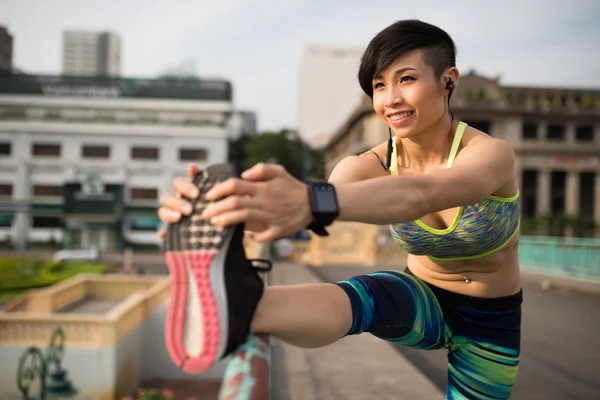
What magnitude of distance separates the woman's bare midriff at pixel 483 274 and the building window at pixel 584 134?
142 ft

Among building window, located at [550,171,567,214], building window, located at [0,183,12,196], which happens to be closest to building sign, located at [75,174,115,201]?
building window, located at [0,183,12,196]

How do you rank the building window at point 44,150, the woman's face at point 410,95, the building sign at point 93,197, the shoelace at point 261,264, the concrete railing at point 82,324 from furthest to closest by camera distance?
the building window at point 44,150 < the building sign at point 93,197 < the concrete railing at point 82,324 < the woman's face at point 410,95 < the shoelace at point 261,264

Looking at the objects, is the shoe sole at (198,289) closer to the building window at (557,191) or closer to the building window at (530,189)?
the building window at (530,189)

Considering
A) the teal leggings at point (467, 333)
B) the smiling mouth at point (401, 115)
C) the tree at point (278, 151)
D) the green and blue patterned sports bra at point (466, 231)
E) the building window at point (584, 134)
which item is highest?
the building window at point (584, 134)

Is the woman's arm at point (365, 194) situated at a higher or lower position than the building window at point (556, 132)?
lower

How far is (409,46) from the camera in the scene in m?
1.60

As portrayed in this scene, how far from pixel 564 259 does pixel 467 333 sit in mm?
12442

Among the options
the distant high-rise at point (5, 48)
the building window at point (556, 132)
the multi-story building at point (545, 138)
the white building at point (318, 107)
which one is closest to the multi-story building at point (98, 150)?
the multi-story building at point (545, 138)

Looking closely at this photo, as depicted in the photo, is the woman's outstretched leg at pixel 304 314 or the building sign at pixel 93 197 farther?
the building sign at pixel 93 197

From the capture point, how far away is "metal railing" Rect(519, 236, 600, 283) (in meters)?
11.5

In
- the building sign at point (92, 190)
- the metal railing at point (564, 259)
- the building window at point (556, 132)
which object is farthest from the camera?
the building window at point (556, 132)

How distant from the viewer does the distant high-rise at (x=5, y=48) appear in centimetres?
515

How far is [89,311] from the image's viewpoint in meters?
23.5

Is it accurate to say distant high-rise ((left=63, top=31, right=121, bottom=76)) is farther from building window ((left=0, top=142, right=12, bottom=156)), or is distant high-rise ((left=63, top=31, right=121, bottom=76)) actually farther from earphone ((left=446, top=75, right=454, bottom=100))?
earphone ((left=446, top=75, right=454, bottom=100))
